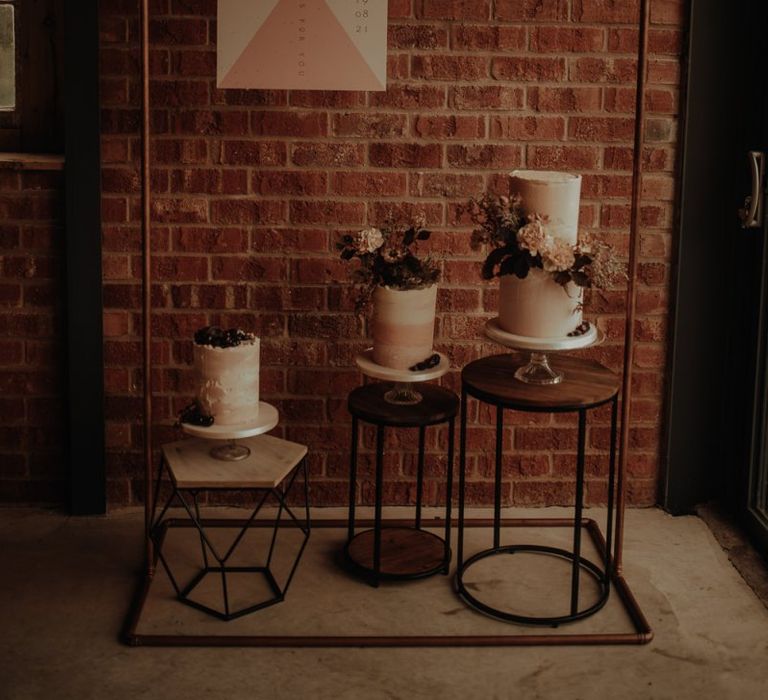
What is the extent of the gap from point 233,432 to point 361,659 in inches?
26.1

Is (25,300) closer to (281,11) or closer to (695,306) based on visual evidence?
(281,11)

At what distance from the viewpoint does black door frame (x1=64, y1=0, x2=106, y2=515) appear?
3.52 m

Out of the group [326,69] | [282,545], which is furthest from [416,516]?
[326,69]

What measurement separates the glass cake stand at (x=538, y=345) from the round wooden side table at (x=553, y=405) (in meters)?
0.03

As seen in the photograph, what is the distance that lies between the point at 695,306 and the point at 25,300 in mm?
2089

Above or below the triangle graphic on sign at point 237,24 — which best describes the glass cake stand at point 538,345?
below

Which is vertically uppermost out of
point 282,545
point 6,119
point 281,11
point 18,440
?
point 281,11

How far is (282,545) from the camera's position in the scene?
3625 mm

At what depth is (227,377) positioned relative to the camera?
3104 mm

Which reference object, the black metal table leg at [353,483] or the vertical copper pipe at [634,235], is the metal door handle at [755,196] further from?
the black metal table leg at [353,483]

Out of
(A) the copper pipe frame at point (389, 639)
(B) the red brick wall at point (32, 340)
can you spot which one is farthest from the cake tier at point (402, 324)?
(B) the red brick wall at point (32, 340)

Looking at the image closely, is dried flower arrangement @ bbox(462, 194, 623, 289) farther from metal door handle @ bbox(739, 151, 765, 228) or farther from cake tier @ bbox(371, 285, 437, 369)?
metal door handle @ bbox(739, 151, 765, 228)

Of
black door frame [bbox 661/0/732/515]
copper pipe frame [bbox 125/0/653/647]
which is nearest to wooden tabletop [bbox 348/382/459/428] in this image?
copper pipe frame [bbox 125/0/653/647]

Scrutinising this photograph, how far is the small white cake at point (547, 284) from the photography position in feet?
9.87
